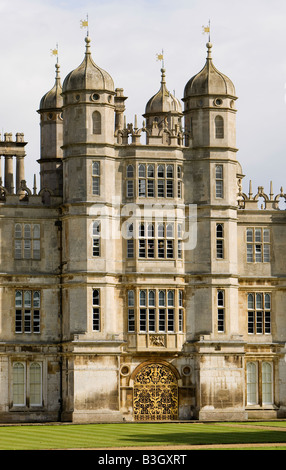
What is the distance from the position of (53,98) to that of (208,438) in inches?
1227

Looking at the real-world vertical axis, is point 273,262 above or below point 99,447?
above

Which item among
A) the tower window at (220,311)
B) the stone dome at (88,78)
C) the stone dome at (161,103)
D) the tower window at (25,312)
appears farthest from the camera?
the stone dome at (161,103)

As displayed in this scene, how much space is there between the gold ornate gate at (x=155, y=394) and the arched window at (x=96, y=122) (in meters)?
13.3

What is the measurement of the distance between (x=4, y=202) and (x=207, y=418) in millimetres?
16463

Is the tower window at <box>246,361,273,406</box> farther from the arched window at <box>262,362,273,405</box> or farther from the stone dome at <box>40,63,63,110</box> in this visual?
the stone dome at <box>40,63,63,110</box>

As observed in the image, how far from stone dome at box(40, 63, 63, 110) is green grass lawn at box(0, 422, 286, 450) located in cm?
2205

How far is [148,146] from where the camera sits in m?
78.9

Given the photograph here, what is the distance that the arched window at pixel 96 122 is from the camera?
256 ft

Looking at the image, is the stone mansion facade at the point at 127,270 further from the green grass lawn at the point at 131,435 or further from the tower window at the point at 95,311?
the green grass lawn at the point at 131,435

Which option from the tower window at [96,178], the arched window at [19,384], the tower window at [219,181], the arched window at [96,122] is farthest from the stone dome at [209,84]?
the arched window at [19,384]

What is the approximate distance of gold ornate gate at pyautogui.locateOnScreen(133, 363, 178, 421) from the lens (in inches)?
3056

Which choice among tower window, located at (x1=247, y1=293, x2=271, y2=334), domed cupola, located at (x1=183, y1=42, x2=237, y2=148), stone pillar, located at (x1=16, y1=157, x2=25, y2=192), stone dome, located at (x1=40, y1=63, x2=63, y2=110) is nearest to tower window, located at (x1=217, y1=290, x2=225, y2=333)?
tower window, located at (x1=247, y1=293, x2=271, y2=334)

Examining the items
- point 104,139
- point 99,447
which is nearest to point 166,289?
point 104,139
